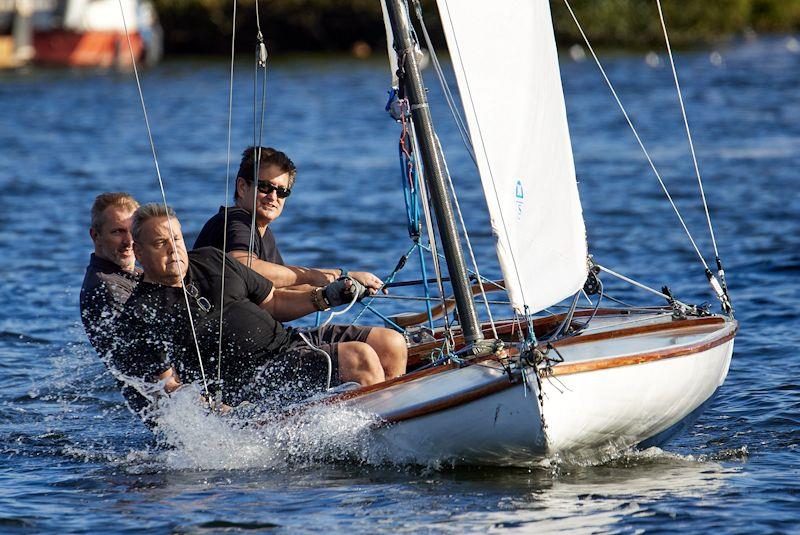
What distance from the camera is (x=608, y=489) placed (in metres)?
5.81

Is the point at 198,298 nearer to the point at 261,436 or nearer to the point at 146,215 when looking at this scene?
the point at 146,215

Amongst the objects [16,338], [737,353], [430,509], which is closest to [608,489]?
[430,509]

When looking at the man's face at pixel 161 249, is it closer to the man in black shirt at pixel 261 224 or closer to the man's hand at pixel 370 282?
the man in black shirt at pixel 261 224

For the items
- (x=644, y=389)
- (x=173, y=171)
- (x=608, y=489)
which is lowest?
(x=608, y=489)

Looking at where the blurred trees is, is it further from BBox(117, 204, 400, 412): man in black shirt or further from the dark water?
BBox(117, 204, 400, 412): man in black shirt

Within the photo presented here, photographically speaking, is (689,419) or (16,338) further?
(16,338)

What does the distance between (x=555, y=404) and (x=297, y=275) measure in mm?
1820

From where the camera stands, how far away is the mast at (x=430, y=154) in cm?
598

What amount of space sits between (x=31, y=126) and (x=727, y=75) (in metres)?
16.2

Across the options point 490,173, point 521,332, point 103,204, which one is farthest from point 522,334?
point 103,204

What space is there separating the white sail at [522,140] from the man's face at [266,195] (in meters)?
1.21

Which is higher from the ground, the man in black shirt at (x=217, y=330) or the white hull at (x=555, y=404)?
the man in black shirt at (x=217, y=330)

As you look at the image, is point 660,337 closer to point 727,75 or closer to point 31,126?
point 31,126

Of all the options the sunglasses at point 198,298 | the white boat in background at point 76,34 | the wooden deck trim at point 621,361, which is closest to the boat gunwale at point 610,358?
the wooden deck trim at point 621,361
